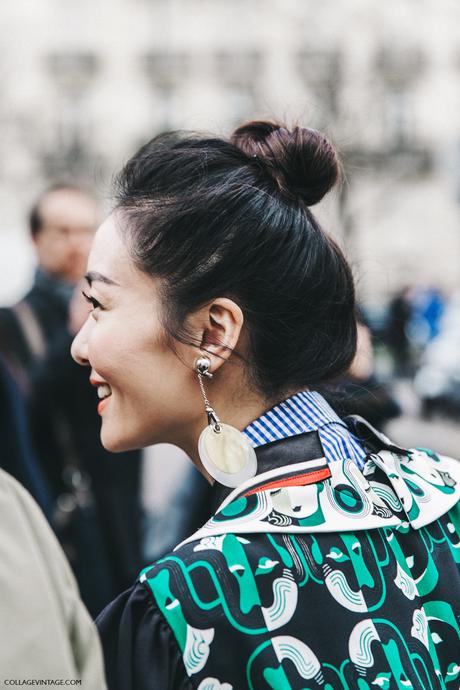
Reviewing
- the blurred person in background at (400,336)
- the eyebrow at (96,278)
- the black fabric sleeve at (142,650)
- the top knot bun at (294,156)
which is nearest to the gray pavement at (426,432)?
the blurred person in background at (400,336)

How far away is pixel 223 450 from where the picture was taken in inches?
60.9

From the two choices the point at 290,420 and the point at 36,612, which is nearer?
the point at 36,612

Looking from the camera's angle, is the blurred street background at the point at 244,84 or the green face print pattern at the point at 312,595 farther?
the blurred street background at the point at 244,84

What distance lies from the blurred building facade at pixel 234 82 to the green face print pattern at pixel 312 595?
1037 inches

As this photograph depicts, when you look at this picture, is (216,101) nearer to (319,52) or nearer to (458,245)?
(319,52)

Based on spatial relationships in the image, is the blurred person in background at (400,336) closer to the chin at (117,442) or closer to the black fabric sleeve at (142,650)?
the chin at (117,442)

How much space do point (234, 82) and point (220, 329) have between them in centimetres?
2907

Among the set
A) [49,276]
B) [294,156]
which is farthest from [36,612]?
[49,276]

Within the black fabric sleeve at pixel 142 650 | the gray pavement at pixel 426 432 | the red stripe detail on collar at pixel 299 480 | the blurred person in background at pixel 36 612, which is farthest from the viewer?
the gray pavement at pixel 426 432

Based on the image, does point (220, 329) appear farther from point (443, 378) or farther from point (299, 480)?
point (443, 378)

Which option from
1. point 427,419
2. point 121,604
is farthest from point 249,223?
point 427,419

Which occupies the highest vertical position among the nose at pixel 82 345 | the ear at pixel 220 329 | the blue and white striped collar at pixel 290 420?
the ear at pixel 220 329

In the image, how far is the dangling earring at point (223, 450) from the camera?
4.94 feet

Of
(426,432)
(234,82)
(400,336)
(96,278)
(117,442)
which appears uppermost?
(96,278)
